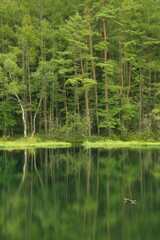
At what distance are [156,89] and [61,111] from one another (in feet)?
36.6

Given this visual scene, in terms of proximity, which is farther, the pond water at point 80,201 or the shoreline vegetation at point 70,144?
the shoreline vegetation at point 70,144

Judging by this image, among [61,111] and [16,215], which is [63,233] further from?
[61,111]

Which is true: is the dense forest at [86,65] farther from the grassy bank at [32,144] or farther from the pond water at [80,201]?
the pond water at [80,201]

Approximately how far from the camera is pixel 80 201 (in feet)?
43.1

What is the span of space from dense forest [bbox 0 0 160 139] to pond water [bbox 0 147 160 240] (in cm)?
1817

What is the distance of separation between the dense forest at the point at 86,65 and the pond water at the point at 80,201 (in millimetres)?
18169

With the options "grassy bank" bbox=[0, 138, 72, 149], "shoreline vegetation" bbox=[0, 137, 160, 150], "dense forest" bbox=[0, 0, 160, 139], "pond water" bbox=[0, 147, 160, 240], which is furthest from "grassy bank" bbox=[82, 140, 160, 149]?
"pond water" bbox=[0, 147, 160, 240]

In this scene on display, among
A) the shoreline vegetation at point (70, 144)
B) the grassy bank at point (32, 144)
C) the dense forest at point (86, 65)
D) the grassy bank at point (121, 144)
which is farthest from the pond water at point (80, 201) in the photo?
the dense forest at point (86, 65)

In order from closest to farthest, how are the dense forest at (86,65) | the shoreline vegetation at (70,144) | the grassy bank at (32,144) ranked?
the shoreline vegetation at (70,144), the grassy bank at (32,144), the dense forest at (86,65)

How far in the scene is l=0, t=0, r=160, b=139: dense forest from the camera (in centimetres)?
3956

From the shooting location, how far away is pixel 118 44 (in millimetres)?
43844

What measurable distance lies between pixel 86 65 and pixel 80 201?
1178 inches

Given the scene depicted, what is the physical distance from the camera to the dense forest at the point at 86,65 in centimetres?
3956

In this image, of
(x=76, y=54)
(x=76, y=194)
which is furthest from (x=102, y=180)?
(x=76, y=54)
